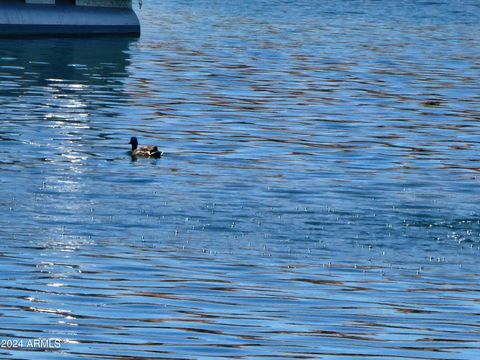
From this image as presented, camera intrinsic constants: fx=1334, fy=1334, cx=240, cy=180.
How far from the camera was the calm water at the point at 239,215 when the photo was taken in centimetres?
1614

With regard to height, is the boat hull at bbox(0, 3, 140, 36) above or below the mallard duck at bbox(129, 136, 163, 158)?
below

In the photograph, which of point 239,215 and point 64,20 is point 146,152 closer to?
point 239,215

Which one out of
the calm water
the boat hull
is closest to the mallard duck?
the calm water

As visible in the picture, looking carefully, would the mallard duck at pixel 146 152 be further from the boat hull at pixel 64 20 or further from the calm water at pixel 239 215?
the boat hull at pixel 64 20

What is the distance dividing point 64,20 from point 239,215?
167 ft

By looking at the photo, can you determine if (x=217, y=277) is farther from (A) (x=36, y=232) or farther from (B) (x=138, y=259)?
(A) (x=36, y=232)

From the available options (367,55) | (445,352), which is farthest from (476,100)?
(445,352)

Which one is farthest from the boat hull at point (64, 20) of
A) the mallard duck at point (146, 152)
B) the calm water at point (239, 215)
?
the mallard duck at point (146, 152)

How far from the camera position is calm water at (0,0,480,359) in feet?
53.0

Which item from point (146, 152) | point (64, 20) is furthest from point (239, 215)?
point (64, 20)

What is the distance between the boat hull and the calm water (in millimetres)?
13282

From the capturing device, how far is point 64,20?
73.1m

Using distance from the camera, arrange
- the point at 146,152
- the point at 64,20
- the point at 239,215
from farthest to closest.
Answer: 1. the point at 64,20
2. the point at 146,152
3. the point at 239,215

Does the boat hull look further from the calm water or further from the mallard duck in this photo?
the mallard duck
